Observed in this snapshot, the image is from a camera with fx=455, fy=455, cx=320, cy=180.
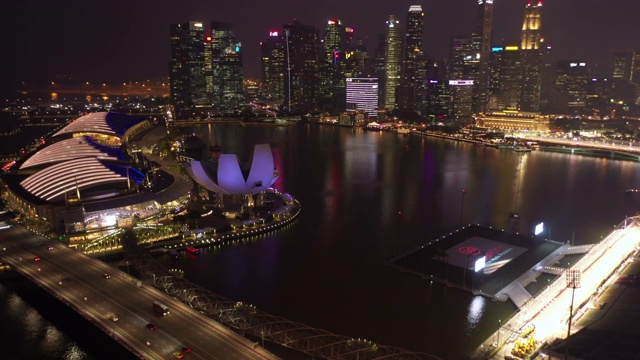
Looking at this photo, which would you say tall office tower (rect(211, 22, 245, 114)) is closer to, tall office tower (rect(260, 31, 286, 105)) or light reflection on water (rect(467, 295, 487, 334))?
tall office tower (rect(260, 31, 286, 105))

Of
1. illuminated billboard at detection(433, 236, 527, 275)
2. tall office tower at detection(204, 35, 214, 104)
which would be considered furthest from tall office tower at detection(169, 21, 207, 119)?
illuminated billboard at detection(433, 236, 527, 275)

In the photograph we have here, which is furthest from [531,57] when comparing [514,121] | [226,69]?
[226,69]

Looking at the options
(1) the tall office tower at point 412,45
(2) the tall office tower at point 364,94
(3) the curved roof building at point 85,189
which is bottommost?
(3) the curved roof building at point 85,189

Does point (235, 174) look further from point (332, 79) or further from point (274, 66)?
point (274, 66)

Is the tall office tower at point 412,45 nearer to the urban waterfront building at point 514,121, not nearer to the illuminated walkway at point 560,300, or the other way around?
the urban waterfront building at point 514,121

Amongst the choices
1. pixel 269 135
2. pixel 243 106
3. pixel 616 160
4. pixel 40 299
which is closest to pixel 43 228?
pixel 40 299

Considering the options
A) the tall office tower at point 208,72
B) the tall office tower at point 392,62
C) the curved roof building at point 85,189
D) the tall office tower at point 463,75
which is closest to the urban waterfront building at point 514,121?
the tall office tower at point 463,75

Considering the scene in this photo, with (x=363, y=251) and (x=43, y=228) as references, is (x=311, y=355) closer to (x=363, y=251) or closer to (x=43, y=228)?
(x=363, y=251)
